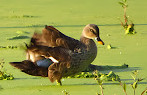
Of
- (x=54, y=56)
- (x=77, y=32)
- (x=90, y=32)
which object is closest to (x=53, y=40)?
(x=54, y=56)

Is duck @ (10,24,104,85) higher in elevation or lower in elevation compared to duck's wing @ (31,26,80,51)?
lower

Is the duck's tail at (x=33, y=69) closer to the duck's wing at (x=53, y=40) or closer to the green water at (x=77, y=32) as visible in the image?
the green water at (x=77, y=32)

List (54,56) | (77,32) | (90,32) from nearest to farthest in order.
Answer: (54,56)
(90,32)
(77,32)

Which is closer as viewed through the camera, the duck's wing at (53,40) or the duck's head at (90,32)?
the duck's wing at (53,40)

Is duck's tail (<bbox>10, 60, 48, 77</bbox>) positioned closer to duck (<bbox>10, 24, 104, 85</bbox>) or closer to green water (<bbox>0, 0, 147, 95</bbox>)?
duck (<bbox>10, 24, 104, 85</bbox>)

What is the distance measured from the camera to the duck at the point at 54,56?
211 inches

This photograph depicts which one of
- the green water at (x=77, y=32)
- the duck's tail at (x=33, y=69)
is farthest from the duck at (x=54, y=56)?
the green water at (x=77, y=32)

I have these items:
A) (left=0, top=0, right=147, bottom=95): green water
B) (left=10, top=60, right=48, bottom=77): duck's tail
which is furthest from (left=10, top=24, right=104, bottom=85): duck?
(left=0, top=0, right=147, bottom=95): green water

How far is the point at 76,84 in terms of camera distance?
5.54m

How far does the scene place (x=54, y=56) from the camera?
5.35 meters

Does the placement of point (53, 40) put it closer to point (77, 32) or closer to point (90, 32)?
point (90, 32)

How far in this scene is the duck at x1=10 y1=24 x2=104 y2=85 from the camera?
17.5 ft

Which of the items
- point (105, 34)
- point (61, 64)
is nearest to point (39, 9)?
point (105, 34)

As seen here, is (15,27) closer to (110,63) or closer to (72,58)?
(110,63)
